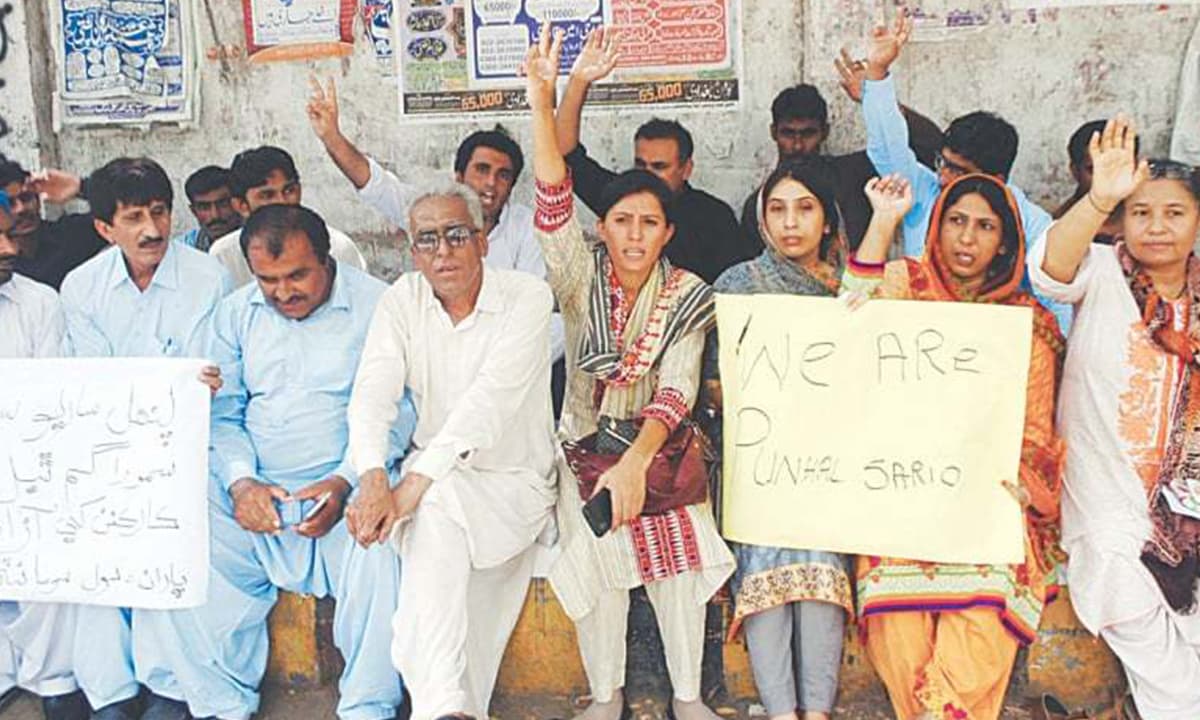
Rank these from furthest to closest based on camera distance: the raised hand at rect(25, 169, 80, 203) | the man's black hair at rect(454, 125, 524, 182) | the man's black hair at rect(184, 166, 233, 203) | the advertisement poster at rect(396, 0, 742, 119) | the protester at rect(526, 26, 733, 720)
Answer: the advertisement poster at rect(396, 0, 742, 119)
the man's black hair at rect(184, 166, 233, 203)
the man's black hair at rect(454, 125, 524, 182)
the raised hand at rect(25, 169, 80, 203)
the protester at rect(526, 26, 733, 720)

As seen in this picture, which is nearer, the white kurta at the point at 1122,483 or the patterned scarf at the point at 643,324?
the white kurta at the point at 1122,483

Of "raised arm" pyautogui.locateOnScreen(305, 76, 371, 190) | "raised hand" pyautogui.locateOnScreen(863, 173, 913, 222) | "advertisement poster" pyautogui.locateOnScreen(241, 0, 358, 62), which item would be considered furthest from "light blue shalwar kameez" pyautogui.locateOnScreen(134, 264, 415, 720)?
"advertisement poster" pyautogui.locateOnScreen(241, 0, 358, 62)

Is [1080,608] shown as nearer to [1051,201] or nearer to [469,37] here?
[1051,201]

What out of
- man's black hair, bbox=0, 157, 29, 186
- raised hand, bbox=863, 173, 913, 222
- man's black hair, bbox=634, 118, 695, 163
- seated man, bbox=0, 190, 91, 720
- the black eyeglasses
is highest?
man's black hair, bbox=634, 118, 695, 163

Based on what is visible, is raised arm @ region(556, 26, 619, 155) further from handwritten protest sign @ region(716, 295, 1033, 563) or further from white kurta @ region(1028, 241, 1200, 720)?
white kurta @ region(1028, 241, 1200, 720)

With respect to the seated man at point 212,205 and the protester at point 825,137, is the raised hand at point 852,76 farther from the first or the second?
the seated man at point 212,205

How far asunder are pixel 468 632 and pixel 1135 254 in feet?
7.44

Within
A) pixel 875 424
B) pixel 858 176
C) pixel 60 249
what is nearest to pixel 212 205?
pixel 60 249

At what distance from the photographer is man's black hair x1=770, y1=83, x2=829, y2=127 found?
5.22 m

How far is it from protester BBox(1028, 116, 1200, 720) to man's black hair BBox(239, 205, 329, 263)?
2.21 m

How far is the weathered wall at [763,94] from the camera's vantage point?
17.8 ft

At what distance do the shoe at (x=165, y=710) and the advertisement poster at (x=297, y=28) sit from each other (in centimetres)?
345

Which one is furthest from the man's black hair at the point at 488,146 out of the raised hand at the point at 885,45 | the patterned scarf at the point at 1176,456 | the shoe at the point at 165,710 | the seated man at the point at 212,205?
the patterned scarf at the point at 1176,456

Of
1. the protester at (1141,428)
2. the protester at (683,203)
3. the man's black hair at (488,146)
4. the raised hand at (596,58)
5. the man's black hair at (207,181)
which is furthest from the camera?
the man's black hair at (207,181)
